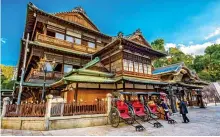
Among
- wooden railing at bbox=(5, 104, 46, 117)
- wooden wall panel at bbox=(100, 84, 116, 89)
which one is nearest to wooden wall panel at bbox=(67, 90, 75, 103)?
wooden wall panel at bbox=(100, 84, 116, 89)

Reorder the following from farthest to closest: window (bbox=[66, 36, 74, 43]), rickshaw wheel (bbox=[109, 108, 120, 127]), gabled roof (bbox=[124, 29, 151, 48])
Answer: window (bbox=[66, 36, 74, 43]) < gabled roof (bbox=[124, 29, 151, 48]) < rickshaw wheel (bbox=[109, 108, 120, 127])

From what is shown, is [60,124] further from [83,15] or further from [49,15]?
[83,15]

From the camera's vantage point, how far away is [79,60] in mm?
18266

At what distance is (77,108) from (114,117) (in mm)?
2421

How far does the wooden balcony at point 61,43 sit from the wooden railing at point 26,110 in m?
8.79

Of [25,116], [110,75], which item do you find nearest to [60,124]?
[25,116]

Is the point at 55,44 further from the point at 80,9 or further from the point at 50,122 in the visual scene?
the point at 50,122

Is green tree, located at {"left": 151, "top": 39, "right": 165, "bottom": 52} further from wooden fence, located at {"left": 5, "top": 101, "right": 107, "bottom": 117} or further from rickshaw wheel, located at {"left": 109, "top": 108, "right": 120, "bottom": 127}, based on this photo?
wooden fence, located at {"left": 5, "top": 101, "right": 107, "bottom": 117}

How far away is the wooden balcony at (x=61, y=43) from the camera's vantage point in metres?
15.8

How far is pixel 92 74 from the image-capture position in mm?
13828

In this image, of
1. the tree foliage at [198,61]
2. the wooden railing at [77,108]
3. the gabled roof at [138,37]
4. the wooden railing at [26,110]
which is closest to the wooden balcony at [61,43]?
the gabled roof at [138,37]

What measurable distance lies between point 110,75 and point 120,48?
292 centimetres

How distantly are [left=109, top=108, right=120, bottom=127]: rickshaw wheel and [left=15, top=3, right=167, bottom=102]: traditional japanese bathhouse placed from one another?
3.58 m

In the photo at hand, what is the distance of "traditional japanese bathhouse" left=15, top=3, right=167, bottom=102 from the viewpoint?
13188mm
